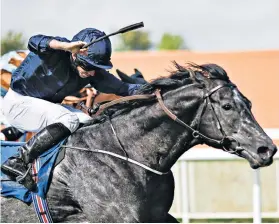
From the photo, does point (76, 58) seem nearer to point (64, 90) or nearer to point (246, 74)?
point (64, 90)

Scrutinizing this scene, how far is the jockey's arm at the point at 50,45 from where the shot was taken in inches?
197

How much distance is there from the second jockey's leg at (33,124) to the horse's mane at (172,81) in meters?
0.19

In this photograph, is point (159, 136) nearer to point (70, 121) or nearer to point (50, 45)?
point (70, 121)

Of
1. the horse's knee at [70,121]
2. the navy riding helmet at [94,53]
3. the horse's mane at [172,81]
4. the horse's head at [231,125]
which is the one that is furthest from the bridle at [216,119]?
the horse's knee at [70,121]

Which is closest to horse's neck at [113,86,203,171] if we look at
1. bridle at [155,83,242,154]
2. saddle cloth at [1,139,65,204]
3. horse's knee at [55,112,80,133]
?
bridle at [155,83,242,154]

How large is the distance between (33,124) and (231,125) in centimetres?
133

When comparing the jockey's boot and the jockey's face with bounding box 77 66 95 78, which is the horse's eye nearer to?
the jockey's face with bounding box 77 66 95 78

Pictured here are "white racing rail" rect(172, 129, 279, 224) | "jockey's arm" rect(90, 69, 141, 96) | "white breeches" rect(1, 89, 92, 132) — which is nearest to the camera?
"white breeches" rect(1, 89, 92, 132)

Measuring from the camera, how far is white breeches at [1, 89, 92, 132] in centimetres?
525

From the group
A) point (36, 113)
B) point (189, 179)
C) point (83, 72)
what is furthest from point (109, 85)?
point (189, 179)

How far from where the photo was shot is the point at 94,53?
5.09 meters

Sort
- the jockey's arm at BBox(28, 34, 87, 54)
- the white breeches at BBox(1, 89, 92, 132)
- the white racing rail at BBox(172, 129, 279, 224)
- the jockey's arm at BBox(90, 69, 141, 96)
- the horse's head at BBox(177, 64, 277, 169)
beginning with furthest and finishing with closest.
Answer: the white racing rail at BBox(172, 129, 279, 224) → the jockey's arm at BBox(90, 69, 141, 96) → the white breeches at BBox(1, 89, 92, 132) → the jockey's arm at BBox(28, 34, 87, 54) → the horse's head at BBox(177, 64, 277, 169)

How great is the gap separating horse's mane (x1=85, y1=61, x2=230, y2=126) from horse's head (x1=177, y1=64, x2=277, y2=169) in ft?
0.14

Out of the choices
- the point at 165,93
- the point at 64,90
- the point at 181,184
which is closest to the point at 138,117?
the point at 165,93
